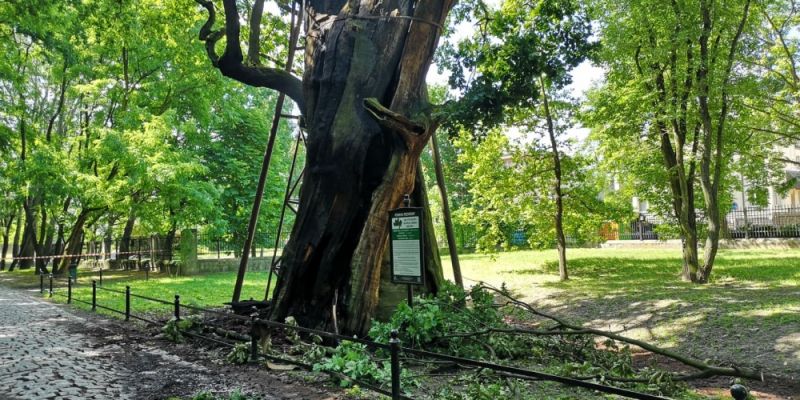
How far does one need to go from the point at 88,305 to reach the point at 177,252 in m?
11.8

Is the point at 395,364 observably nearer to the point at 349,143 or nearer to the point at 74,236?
the point at 349,143

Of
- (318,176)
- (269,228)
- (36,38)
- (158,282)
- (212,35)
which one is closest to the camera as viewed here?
(318,176)

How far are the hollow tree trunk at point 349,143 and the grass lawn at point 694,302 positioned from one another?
200 inches

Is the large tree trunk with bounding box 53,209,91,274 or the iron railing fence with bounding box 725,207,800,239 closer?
the large tree trunk with bounding box 53,209,91,274

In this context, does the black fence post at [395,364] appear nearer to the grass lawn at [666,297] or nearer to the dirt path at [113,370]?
the dirt path at [113,370]

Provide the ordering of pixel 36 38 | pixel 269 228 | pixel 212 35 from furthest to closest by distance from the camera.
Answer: pixel 269 228 → pixel 36 38 → pixel 212 35

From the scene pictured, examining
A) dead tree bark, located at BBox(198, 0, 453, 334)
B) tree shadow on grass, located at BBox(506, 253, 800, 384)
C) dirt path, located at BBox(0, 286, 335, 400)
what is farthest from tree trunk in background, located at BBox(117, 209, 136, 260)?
dead tree bark, located at BBox(198, 0, 453, 334)

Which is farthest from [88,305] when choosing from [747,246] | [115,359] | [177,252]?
[747,246]

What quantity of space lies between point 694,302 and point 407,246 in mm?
7308

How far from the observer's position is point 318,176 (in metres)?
8.68

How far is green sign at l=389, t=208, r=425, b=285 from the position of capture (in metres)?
6.73

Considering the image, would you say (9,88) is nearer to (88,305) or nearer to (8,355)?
(88,305)

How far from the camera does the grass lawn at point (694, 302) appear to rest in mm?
8320

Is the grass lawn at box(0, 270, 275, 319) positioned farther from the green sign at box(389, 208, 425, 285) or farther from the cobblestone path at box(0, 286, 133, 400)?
the green sign at box(389, 208, 425, 285)
